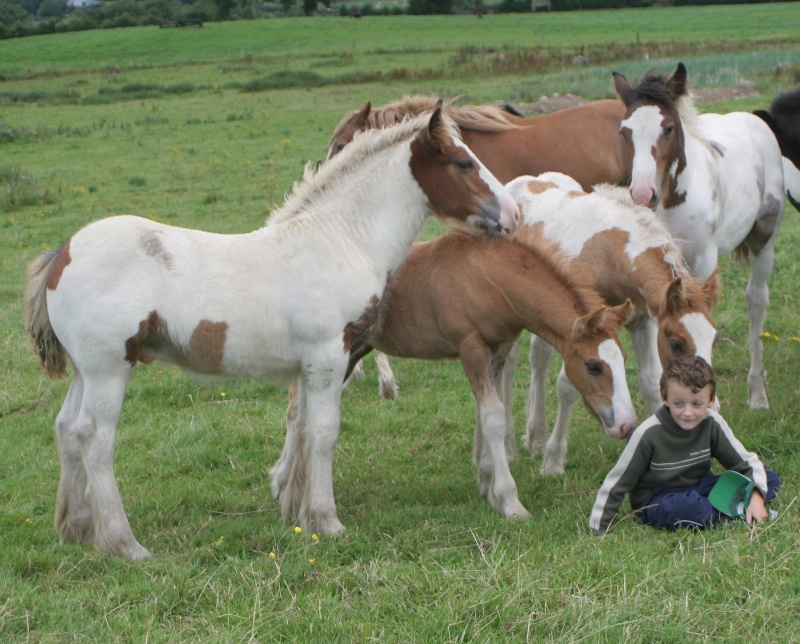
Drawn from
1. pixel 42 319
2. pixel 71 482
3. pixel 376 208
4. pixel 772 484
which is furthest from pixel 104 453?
pixel 772 484

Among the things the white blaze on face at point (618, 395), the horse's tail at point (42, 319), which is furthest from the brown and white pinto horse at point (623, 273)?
the horse's tail at point (42, 319)

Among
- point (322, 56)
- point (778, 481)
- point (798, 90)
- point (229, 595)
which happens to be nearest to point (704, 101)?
point (798, 90)

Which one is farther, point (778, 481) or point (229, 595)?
point (778, 481)

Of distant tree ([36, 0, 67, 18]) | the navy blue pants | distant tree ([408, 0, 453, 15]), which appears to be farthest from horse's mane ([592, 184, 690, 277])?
distant tree ([36, 0, 67, 18])

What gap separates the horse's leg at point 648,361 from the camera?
561cm

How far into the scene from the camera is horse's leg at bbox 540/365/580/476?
18.7 feet

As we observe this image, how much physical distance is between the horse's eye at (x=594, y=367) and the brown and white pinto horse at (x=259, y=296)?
87 centimetres

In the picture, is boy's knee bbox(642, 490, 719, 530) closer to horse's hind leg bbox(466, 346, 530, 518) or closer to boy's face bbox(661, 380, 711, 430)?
boy's face bbox(661, 380, 711, 430)

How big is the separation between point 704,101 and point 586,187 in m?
15.4

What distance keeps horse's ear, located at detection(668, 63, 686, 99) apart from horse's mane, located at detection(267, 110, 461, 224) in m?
1.82

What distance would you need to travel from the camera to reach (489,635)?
11.0 feet

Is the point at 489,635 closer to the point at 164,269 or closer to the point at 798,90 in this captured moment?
the point at 164,269

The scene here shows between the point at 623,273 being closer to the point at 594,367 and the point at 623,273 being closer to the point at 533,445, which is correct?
the point at 594,367

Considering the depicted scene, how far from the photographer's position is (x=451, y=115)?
6863mm
